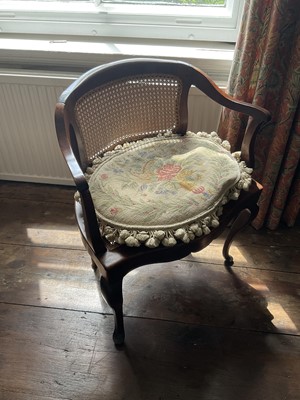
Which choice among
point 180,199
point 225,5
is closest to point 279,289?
point 180,199

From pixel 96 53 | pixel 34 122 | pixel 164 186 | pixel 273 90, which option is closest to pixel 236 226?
pixel 164 186

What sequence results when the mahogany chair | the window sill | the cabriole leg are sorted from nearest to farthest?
the mahogany chair
the cabriole leg
the window sill

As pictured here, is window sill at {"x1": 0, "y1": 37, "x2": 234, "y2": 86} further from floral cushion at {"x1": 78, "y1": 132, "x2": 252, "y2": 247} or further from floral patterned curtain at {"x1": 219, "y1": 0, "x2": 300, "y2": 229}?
floral cushion at {"x1": 78, "y1": 132, "x2": 252, "y2": 247}

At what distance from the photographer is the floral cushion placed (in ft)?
3.23

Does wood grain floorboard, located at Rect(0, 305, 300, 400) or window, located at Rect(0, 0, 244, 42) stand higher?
window, located at Rect(0, 0, 244, 42)

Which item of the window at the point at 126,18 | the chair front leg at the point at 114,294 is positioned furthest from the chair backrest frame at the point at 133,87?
the window at the point at 126,18

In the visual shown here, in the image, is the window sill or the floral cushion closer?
the floral cushion

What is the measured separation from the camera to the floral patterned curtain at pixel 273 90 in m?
1.16

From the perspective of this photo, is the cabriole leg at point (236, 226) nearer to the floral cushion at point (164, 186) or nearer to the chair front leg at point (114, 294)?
the floral cushion at point (164, 186)

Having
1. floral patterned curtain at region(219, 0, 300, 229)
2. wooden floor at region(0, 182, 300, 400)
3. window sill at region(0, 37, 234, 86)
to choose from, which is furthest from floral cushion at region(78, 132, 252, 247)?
wooden floor at region(0, 182, 300, 400)

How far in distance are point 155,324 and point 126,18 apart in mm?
1312

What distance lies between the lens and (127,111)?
1.29 meters

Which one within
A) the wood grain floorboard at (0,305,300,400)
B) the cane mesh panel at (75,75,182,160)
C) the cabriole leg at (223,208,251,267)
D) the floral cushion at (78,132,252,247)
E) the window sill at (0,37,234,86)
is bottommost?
the wood grain floorboard at (0,305,300,400)

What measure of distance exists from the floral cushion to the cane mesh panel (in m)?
0.07
